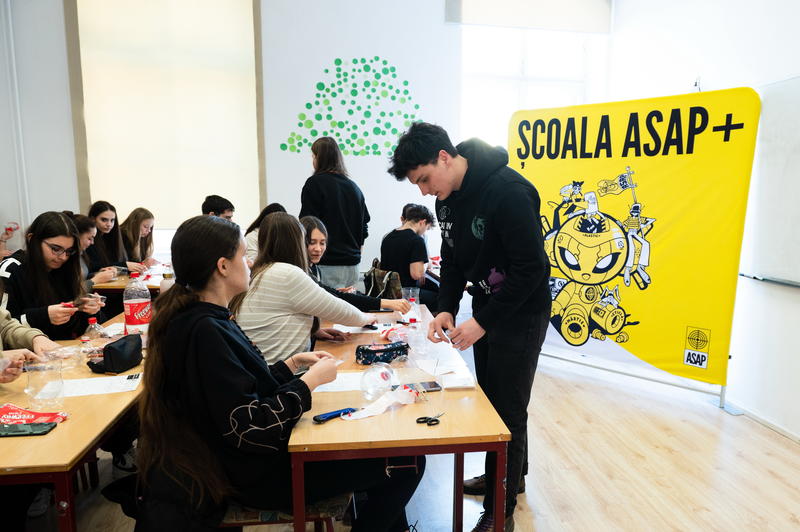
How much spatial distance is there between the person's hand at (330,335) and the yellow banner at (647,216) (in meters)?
2.15

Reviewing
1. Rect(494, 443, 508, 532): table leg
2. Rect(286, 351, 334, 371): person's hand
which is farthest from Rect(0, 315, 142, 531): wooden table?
Rect(494, 443, 508, 532): table leg

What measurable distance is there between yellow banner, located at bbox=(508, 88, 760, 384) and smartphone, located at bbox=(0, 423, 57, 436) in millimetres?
3271

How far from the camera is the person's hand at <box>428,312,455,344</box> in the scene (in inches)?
80.7

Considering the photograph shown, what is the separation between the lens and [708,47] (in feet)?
11.8

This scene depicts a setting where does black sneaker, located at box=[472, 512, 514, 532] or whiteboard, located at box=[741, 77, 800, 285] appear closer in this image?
black sneaker, located at box=[472, 512, 514, 532]

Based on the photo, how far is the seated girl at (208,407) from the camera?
4.19ft

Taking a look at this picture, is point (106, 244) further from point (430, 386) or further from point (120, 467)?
point (430, 386)

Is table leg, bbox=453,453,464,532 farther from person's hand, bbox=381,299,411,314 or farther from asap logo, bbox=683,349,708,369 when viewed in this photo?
asap logo, bbox=683,349,708,369

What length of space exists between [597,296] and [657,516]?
176 centimetres

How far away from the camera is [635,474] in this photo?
8.41 ft

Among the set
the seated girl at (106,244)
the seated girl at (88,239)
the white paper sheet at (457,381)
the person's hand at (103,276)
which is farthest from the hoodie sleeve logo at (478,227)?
the seated girl at (106,244)

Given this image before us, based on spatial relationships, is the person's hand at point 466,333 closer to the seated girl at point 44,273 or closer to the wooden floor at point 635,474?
the wooden floor at point 635,474

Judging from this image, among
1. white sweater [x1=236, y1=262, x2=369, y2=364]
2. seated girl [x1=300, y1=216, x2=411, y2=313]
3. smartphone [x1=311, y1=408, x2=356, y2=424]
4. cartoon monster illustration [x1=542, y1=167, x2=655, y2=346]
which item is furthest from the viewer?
cartoon monster illustration [x1=542, y1=167, x2=655, y2=346]

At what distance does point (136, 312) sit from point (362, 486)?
138 centimetres
